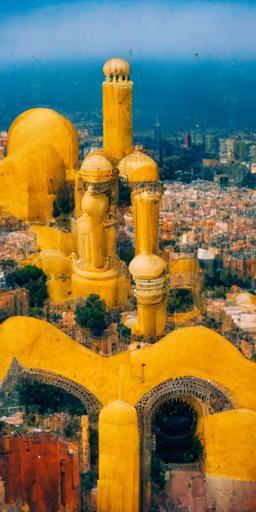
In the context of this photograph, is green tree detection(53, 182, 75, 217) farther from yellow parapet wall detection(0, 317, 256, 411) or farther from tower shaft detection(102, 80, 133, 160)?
yellow parapet wall detection(0, 317, 256, 411)

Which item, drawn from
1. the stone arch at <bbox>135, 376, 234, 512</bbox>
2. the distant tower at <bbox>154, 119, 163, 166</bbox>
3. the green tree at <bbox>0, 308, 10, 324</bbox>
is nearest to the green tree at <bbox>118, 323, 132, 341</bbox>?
the green tree at <bbox>0, 308, 10, 324</bbox>

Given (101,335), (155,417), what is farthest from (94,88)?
(155,417)

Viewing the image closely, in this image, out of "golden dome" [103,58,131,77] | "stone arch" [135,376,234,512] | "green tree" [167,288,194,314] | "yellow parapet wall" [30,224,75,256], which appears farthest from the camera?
"golden dome" [103,58,131,77]

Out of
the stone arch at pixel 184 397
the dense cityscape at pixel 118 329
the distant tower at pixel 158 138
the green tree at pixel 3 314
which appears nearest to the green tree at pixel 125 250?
the dense cityscape at pixel 118 329

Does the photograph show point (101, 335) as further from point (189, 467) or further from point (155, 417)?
point (189, 467)

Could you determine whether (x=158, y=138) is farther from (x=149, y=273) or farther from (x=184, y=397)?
(x=184, y=397)

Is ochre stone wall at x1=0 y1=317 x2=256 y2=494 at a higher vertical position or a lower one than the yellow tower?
lower

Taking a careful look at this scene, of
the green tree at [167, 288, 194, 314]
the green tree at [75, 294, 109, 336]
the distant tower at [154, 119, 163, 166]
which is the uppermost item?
the distant tower at [154, 119, 163, 166]
